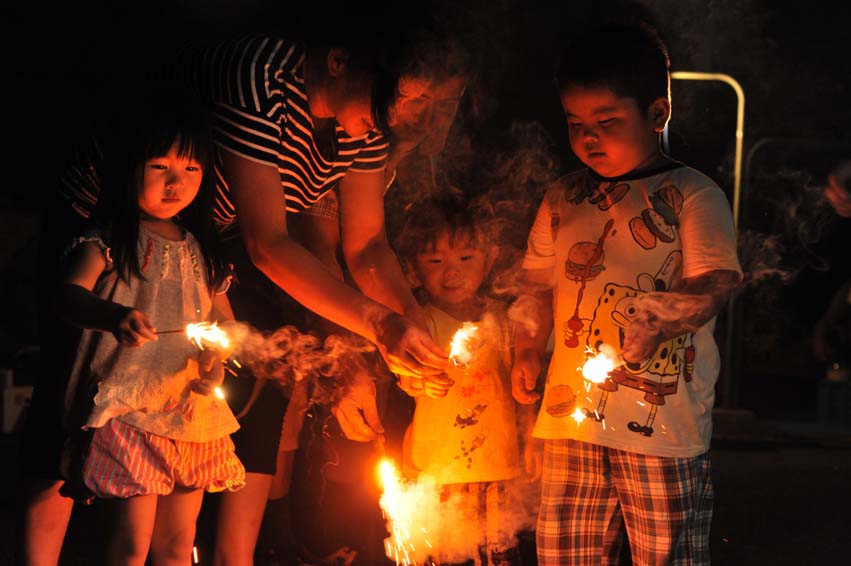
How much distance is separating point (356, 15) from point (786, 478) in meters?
5.01

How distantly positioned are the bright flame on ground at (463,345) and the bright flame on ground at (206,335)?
0.95m

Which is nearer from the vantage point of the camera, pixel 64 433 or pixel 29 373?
pixel 64 433

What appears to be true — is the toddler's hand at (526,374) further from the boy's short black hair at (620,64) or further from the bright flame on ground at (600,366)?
the boy's short black hair at (620,64)

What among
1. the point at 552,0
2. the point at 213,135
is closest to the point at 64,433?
the point at 213,135

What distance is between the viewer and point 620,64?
3066 mm

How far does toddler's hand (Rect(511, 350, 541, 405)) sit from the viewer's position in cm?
332

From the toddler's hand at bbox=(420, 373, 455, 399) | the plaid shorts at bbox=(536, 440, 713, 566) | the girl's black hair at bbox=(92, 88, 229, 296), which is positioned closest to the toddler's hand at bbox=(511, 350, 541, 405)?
the plaid shorts at bbox=(536, 440, 713, 566)

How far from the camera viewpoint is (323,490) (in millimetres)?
3887

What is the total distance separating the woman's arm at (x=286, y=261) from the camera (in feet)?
9.43

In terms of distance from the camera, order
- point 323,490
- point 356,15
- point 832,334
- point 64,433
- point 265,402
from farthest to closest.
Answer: point 832,334 < point 323,490 < point 265,402 < point 356,15 < point 64,433

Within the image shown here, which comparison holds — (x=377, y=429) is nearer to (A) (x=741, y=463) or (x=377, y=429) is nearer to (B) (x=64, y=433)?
(B) (x=64, y=433)

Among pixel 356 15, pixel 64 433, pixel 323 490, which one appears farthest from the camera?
pixel 323 490

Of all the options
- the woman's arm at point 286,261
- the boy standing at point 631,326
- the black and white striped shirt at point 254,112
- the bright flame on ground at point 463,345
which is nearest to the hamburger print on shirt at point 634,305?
the boy standing at point 631,326

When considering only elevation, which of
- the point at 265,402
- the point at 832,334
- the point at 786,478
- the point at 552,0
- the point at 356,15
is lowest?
the point at 786,478
